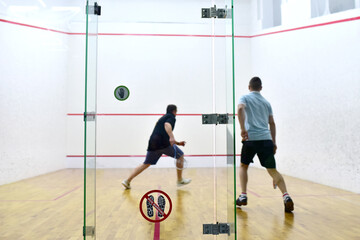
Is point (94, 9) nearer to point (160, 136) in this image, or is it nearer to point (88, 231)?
point (160, 136)

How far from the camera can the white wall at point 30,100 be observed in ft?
11.1

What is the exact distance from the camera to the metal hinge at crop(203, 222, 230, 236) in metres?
1.51

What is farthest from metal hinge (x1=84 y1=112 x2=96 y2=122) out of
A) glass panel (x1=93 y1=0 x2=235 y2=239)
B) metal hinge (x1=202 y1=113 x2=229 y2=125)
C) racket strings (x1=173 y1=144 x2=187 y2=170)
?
metal hinge (x1=202 y1=113 x2=229 y2=125)

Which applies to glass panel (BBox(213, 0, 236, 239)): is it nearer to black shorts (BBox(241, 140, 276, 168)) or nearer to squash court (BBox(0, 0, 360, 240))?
squash court (BBox(0, 0, 360, 240))

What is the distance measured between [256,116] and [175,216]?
0.93 metres

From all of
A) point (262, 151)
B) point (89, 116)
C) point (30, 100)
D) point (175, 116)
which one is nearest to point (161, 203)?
point (175, 116)

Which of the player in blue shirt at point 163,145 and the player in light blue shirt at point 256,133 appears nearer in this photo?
the player in blue shirt at point 163,145

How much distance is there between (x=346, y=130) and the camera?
2975 mm

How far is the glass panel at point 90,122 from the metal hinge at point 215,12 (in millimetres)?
582

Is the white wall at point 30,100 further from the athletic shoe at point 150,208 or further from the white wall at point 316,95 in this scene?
the white wall at point 316,95

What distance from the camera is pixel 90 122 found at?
1.51 m

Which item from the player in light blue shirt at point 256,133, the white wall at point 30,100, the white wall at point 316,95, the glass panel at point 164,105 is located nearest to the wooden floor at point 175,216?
the glass panel at point 164,105

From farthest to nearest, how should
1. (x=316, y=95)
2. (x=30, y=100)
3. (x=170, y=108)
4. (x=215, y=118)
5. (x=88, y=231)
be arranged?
(x=30, y=100) → (x=316, y=95) → (x=170, y=108) → (x=215, y=118) → (x=88, y=231)

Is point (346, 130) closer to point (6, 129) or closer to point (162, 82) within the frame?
point (162, 82)
